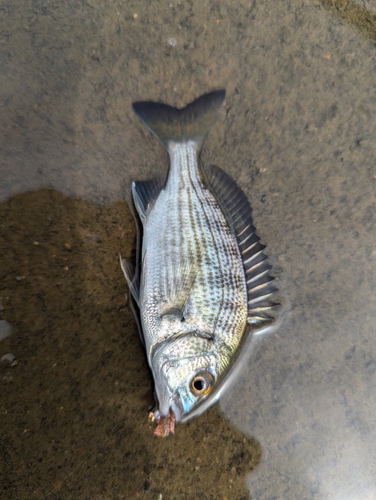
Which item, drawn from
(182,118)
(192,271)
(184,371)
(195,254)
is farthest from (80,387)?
(182,118)

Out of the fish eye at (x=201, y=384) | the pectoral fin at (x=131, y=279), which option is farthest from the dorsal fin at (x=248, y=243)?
the pectoral fin at (x=131, y=279)

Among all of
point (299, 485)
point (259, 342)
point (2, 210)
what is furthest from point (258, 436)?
point (2, 210)

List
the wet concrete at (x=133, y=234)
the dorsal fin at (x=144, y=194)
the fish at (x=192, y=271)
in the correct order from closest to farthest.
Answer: the fish at (x=192, y=271) → the wet concrete at (x=133, y=234) → the dorsal fin at (x=144, y=194)

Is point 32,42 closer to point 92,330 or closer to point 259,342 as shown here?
point 92,330

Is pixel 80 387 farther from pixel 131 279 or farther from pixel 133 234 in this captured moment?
pixel 133 234

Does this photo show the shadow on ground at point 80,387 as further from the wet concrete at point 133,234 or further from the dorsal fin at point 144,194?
the dorsal fin at point 144,194

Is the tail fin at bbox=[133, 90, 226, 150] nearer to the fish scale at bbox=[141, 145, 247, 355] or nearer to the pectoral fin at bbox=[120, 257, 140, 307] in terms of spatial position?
the fish scale at bbox=[141, 145, 247, 355]
